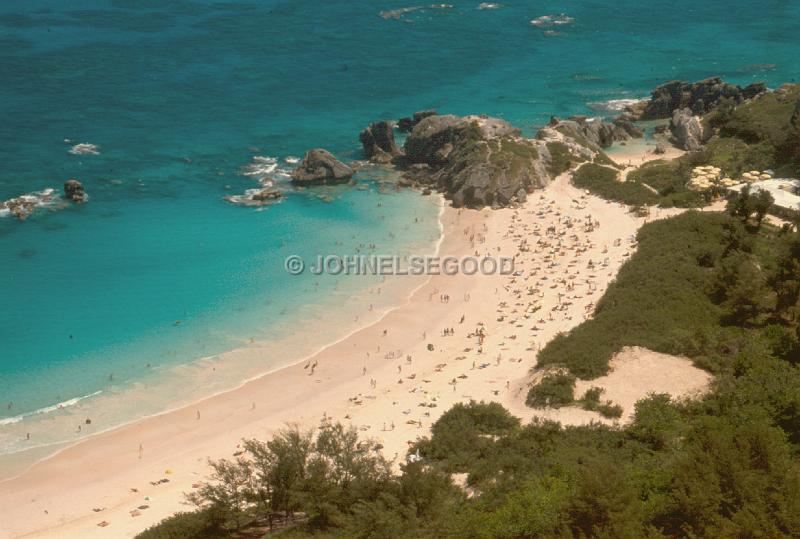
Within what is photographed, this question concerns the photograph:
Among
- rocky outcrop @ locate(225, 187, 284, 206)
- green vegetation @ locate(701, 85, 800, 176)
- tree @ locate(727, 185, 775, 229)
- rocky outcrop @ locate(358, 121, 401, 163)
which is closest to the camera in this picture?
tree @ locate(727, 185, 775, 229)

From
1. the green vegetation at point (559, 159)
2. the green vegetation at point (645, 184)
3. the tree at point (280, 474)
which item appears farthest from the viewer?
the green vegetation at point (559, 159)

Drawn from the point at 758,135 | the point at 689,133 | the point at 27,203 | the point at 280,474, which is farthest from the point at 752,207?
the point at 27,203

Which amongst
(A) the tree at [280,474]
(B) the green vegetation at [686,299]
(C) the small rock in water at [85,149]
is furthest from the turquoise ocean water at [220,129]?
(B) the green vegetation at [686,299]

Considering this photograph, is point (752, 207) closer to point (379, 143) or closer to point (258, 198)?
point (379, 143)

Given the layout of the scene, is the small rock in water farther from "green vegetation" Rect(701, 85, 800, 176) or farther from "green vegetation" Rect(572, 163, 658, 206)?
"green vegetation" Rect(701, 85, 800, 176)

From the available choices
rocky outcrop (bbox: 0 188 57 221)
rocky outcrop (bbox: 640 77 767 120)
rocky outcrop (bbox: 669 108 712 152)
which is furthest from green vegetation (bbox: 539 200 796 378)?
rocky outcrop (bbox: 0 188 57 221)

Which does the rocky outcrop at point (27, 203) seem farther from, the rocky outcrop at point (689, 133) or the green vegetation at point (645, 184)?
the rocky outcrop at point (689, 133)
